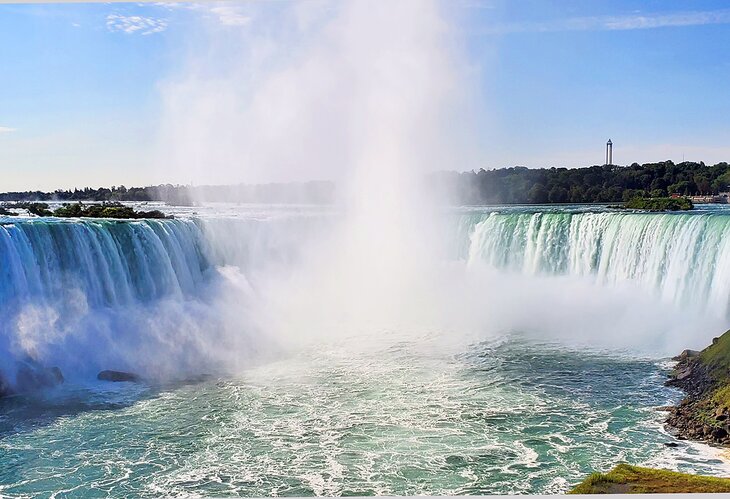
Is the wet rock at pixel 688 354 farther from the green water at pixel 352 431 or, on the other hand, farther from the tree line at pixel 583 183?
the tree line at pixel 583 183

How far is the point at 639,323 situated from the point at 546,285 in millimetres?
2986

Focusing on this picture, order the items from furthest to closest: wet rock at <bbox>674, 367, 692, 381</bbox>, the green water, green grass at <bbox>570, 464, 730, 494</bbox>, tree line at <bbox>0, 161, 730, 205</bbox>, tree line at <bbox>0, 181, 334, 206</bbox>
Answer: tree line at <bbox>0, 181, 334, 206</bbox>, tree line at <bbox>0, 161, 730, 205</bbox>, wet rock at <bbox>674, 367, 692, 381</bbox>, the green water, green grass at <bbox>570, 464, 730, 494</bbox>

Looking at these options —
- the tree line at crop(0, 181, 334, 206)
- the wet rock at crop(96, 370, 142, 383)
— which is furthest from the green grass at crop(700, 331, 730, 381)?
the tree line at crop(0, 181, 334, 206)

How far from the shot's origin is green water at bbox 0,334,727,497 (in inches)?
245

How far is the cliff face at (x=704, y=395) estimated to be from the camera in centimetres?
698

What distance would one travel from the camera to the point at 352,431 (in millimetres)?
7297

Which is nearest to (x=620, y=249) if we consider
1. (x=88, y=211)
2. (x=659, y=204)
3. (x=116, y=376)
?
(x=659, y=204)

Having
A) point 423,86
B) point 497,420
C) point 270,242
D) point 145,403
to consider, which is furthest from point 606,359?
point 270,242

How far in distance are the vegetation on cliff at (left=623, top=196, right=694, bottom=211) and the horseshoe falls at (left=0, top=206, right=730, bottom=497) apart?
0.38 metres

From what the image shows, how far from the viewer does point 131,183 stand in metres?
12.7

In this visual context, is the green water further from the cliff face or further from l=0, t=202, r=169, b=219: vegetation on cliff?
l=0, t=202, r=169, b=219: vegetation on cliff

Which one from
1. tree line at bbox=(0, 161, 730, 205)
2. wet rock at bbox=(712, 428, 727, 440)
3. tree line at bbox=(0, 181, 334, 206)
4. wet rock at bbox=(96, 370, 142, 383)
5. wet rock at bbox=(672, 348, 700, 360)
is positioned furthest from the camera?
tree line at bbox=(0, 181, 334, 206)

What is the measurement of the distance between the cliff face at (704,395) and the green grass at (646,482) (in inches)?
43.2

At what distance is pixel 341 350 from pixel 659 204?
21.5 feet
